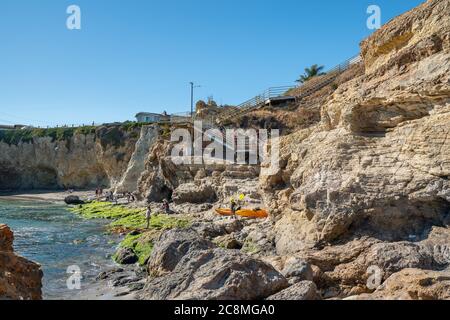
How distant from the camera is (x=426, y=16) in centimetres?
1581

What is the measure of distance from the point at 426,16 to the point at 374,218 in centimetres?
880

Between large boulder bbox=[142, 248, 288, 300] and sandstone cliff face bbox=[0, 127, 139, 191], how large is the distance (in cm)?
5929

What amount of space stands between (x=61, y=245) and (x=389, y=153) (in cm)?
2130

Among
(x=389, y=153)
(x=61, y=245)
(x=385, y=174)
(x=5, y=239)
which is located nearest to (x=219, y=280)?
(x=5, y=239)

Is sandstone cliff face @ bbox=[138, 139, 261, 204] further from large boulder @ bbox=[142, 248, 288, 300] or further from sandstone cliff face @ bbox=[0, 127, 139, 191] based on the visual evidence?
sandstone cliff face @ bbox=[0, 127, 139, 191]

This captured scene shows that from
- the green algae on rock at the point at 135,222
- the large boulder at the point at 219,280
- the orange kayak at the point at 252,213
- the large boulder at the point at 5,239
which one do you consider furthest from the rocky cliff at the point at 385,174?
the large boulder at the point at 5,239

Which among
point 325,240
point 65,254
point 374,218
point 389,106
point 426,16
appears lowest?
point 65,254

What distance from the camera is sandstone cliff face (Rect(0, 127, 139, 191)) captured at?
68125 millimetres

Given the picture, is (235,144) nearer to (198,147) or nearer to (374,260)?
(198,147)

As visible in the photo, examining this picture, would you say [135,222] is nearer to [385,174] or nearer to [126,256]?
[126,256]

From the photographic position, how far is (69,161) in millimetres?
75312

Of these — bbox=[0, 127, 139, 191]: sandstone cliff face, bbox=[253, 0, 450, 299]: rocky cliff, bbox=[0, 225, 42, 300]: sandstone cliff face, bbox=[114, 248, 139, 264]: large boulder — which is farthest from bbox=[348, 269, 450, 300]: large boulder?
bbox=[0, 127, 139, 191]: sandstone cliff face

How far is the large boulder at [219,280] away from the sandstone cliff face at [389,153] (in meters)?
6.78
